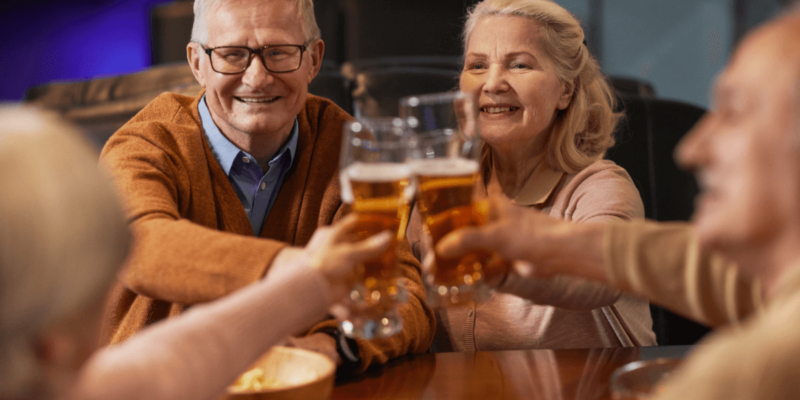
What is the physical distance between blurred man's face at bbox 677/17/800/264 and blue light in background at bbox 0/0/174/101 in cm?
341

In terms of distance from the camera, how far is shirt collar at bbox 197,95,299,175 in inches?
60.6

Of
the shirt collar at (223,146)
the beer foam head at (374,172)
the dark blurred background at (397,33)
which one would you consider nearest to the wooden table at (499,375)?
the beer foam head at (374,172)

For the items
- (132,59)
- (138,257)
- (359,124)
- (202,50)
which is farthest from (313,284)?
(132,59)

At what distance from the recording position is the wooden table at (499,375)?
1007 millimetres

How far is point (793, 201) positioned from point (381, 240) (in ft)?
1.54

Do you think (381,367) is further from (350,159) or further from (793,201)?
(793,201)

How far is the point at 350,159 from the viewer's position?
86cm

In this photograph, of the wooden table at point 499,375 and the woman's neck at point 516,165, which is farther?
the woman's neck at point 516,165

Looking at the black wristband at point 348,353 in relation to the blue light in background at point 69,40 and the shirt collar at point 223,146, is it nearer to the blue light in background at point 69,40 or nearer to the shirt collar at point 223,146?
the shirt collar at point 223,146

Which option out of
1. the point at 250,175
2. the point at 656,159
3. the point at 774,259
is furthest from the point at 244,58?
the point at 656,159

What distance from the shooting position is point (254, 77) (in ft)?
4.91

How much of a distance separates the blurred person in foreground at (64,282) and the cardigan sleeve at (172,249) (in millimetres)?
313

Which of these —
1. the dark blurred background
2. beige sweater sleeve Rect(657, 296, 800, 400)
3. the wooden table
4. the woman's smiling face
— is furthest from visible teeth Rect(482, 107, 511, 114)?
the dark blurred background

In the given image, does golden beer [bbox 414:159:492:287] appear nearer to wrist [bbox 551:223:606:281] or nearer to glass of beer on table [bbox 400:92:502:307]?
glass of beer on table [bbox 400:92:502:307]
